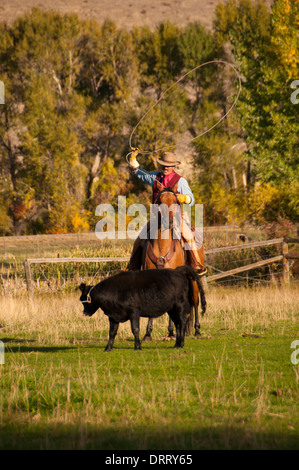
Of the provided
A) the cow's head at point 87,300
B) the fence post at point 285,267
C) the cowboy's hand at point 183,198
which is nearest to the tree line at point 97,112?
the fence post at point 285,267

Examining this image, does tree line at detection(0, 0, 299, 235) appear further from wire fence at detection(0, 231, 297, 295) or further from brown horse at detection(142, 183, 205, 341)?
brown horse at detection(142, 183, 205, 341)

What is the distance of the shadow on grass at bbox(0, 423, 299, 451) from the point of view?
5348 mm

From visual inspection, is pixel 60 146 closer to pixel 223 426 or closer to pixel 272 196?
pixel 272 196

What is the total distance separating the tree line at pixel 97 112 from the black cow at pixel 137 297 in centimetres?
2814

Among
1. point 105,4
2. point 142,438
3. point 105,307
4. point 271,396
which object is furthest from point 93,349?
point 105,4

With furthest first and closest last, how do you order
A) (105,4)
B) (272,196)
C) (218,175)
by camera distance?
(105,4) → (218,175) → (272,196)

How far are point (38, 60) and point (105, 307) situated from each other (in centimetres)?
4555

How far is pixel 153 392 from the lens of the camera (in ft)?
22.2

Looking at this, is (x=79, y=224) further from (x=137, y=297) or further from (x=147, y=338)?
(x=137, y=297)

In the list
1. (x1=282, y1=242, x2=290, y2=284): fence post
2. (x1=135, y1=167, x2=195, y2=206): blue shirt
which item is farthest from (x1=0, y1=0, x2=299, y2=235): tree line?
(x1=135, y1=167, x2=195, y2=206): blue shirt

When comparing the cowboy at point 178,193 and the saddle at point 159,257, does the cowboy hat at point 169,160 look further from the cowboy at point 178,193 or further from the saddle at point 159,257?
the saddle at point 159,257

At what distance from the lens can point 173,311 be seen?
31.7 feet

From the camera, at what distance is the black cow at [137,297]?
9.23 m
